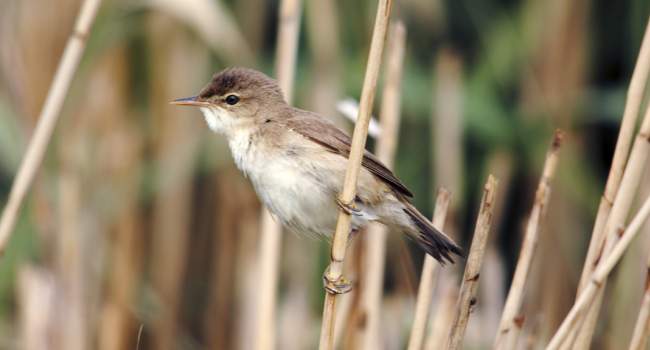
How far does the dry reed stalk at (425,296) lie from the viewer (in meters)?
2.13

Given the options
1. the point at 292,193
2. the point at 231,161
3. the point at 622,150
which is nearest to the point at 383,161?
the point at 292,193

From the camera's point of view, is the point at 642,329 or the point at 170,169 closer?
the point at 642,329

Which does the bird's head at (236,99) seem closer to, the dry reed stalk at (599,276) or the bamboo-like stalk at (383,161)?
the bamboo-like stalk at (383,161)

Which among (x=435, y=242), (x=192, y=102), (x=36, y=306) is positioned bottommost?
(x=36, y=306)

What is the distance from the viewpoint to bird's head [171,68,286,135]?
266 cm

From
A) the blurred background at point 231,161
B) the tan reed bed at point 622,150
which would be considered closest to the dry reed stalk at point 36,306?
the blurred background at point 231,161

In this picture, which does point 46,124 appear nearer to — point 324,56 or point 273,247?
point 273,247

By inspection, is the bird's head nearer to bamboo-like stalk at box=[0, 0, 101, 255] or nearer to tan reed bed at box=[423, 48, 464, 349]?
bamboo-like stalk at box=[0, 0, 101, 255]

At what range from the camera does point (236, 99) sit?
2727mm

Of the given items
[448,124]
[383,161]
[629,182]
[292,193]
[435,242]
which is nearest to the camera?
[629,182]

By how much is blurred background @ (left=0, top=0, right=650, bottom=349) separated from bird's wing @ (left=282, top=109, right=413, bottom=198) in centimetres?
86

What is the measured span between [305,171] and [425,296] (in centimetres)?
54

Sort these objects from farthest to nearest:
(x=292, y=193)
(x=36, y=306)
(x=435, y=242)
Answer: (x=36, y=306)
(x=292, y=193)
(x=435, y=242)

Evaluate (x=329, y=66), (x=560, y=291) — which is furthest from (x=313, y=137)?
(x=560, y=291)
